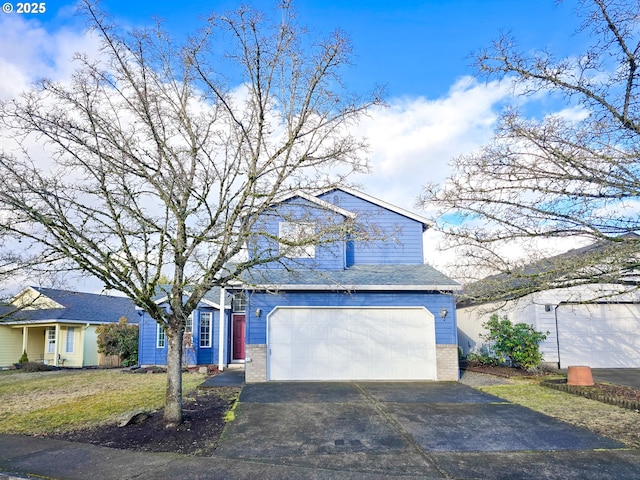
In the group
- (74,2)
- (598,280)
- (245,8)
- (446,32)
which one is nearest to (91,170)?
(74,2)

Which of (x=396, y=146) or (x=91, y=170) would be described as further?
(x=396, y=146)

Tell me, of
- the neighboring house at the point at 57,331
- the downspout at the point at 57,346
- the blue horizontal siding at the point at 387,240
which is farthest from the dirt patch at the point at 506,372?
the downspout at the point at 57,346

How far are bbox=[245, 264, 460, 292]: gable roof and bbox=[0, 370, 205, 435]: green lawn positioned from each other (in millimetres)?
3841

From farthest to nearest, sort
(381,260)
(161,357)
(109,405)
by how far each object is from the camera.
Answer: (161,357) → (381,260) → (109,405)

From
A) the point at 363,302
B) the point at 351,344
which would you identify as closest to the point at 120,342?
the point at 351,344

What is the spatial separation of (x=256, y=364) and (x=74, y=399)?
4.65 m

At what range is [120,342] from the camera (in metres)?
19.2

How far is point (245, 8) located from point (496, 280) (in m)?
6.39

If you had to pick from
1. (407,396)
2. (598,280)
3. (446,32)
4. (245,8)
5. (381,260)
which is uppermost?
(446,32)

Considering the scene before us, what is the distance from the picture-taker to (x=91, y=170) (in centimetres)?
742

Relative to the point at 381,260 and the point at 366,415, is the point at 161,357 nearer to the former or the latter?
the point at 381,260

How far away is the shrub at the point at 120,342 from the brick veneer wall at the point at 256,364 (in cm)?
927

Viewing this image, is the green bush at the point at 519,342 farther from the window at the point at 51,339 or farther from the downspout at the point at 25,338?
the downspout at the point at 25,338

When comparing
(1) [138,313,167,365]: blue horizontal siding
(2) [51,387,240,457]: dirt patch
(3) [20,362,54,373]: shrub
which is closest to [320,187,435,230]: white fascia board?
(2) [51,387,240,457]: dirt patch
